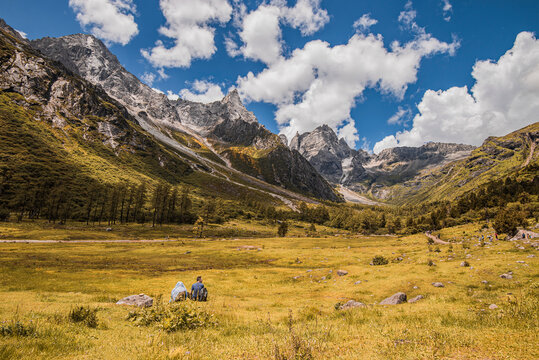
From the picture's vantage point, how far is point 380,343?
8.62m

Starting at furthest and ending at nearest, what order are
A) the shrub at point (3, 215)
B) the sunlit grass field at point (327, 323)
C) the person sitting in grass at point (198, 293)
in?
the shrub at point (3, 215) → the person sitting in grass at point (198, 293) → the sunlit grass field at point (327, 323)

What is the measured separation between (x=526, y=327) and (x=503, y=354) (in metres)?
3.34

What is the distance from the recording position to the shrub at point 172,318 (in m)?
11.3

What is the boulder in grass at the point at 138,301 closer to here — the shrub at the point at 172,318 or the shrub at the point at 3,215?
the shrub at the point at 172,318

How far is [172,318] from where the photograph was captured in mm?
11516

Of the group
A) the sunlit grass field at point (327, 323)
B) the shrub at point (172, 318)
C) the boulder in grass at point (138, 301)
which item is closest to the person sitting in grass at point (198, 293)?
the boulder in grass at point (138, 301)

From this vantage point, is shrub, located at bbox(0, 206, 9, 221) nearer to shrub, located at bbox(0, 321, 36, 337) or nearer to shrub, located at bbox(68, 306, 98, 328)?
shrub, located at bbox(68, 306, 98, 328)

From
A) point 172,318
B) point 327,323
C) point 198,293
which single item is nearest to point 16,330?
point 172,318

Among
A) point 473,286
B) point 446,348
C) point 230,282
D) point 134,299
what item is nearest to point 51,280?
point 134,299

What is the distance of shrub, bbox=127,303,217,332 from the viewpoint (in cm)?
1127

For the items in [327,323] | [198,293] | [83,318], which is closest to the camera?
[83,318]

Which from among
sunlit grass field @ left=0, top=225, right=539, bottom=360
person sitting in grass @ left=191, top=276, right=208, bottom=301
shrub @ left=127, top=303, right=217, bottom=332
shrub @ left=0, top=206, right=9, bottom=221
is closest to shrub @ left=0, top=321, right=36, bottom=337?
sunlit grass field @ left=0, top=225, right=539, bottom=360

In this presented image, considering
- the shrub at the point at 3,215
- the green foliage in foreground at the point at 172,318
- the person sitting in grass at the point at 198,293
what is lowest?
the shrub at the point at 3,215

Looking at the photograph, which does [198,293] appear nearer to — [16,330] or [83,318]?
[83,318]
